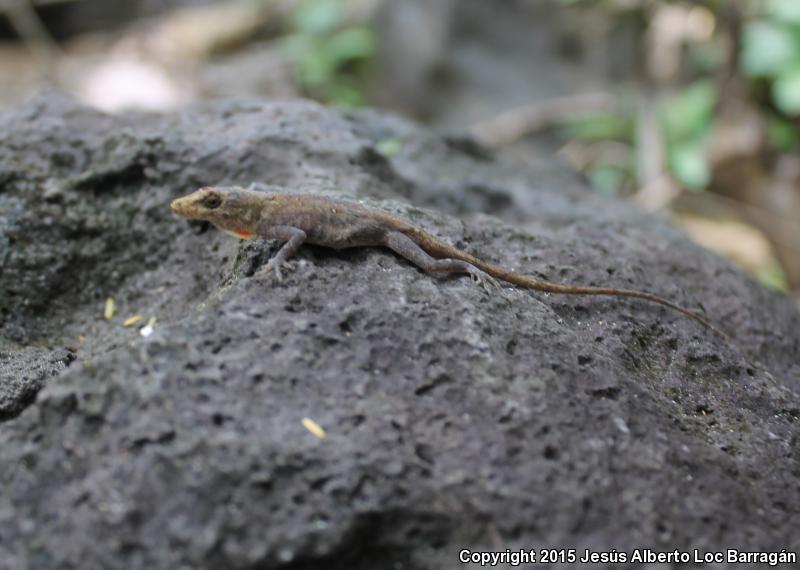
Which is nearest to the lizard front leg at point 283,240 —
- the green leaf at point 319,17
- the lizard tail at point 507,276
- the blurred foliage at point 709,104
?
the lizard tail at point 507,276

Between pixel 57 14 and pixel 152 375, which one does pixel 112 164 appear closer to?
pixel 152 375

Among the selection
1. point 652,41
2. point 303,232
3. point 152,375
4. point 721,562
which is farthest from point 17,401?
point 652,41

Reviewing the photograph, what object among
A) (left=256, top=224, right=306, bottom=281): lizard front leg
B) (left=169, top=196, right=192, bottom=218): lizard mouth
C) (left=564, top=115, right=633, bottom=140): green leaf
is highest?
(left=169, top=196, right=192, bottom=218): lizard mouth

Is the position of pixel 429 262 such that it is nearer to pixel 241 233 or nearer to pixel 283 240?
pixel 283 240

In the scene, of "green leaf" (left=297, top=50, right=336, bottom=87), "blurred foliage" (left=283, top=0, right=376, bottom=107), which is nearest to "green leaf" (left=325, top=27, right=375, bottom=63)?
"blurred foliage" (left=283, top=0, right=376, bottom=107)

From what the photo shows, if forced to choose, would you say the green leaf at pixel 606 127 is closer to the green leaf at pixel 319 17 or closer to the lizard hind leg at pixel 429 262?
the green leaf at pixel 319 17

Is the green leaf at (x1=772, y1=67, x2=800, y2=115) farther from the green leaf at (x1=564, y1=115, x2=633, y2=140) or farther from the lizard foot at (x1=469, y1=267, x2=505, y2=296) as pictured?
the lizard foot at (x1=469, y1=267, x2=505, y2=296)

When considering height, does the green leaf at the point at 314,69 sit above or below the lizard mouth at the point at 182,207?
below
